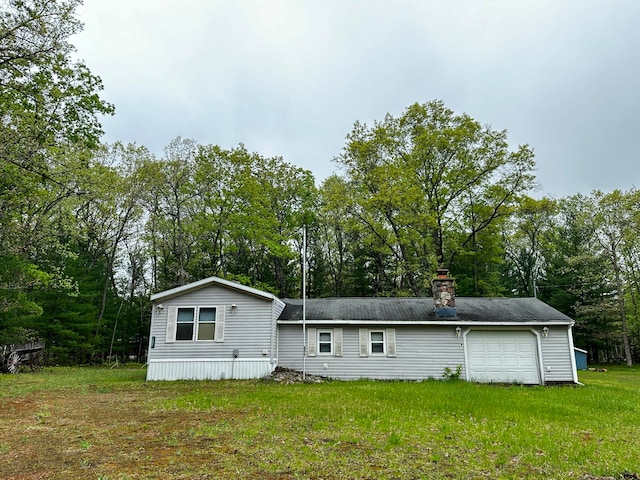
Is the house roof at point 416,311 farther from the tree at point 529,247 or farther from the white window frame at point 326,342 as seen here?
the tree at point 529,247

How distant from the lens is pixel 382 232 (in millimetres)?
24047

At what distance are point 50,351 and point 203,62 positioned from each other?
696 inches

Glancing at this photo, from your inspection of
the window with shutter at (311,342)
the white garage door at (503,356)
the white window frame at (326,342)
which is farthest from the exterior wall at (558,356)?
the window with shutter at (311,342)

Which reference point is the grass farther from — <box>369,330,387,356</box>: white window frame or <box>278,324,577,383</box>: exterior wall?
<box>369,330,387,356</box>: white window frame

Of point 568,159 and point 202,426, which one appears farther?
point 568,159

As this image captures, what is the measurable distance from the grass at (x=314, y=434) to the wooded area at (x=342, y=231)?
11.2 meters

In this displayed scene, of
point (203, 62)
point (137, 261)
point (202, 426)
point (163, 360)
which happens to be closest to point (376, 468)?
point (202, 426)

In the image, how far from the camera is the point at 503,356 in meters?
13.5

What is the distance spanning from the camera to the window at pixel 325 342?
1391cm

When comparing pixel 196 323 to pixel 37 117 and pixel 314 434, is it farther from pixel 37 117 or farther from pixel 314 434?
pixel 314 434

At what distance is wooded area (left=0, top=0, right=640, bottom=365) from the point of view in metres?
22.2

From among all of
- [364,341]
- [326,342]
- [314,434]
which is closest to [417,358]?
[364,341]

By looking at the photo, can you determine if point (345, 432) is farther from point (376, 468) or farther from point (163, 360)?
point (163, 360)

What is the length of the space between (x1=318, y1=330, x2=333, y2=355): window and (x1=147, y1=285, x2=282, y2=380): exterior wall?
5.69ft
